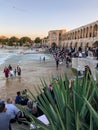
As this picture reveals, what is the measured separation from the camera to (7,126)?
3.88 m

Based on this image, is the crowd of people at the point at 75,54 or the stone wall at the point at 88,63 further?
the crowd of people at the point at 75,54

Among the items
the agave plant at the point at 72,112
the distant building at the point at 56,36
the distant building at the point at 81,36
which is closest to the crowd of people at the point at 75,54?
the distant building at the point at 81,36

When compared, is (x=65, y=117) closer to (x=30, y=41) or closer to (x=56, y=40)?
(x=56, y=40)

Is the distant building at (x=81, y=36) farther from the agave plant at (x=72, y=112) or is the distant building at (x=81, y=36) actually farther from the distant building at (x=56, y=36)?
the agave plant at (x=72, y=112)

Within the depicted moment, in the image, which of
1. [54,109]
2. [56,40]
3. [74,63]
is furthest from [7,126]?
[56,40]

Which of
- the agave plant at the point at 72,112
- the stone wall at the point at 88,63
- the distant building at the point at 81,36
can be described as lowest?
the stone wall at the point at 88,63

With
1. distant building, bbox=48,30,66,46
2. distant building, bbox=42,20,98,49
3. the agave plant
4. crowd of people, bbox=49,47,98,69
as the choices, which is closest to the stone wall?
crowd of people, bbox=49,47,98,69

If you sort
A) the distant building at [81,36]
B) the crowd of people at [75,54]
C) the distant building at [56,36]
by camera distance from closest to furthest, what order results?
the crowd of people at [75,54] < the distant building at [81,36] < the distant building at [56,36]

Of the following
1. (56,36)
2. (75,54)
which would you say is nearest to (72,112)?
(75,54)

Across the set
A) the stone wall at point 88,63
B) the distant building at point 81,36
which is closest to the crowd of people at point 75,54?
the stone wall at point 88,63

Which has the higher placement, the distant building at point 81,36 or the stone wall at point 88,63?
the distant building at point 81,36

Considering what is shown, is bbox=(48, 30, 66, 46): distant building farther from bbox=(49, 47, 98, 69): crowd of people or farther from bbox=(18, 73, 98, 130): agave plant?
bbox=(18, 73, 98, 130): agave plant

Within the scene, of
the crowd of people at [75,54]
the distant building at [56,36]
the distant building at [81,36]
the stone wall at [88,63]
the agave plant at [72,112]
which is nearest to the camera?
the agave plant at [72,112]

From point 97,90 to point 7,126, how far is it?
2034mm
